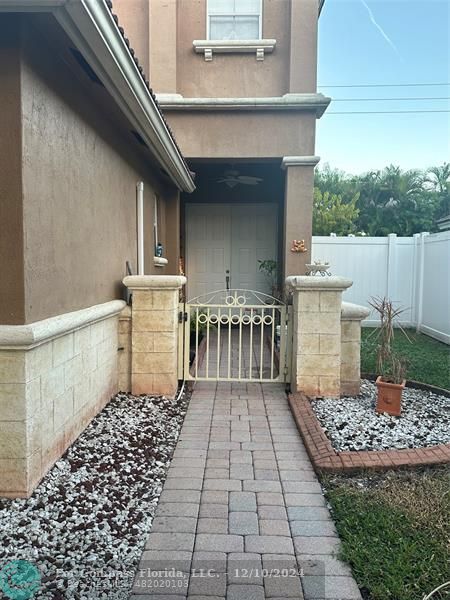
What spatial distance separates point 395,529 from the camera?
2.68m

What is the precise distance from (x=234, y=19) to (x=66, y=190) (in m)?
6.55

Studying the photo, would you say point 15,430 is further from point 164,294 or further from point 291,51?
point 291,51

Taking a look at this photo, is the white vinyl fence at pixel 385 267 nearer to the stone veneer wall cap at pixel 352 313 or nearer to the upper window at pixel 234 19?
the upper window at pixel 234 19

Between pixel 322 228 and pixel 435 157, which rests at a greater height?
pixel 435 157

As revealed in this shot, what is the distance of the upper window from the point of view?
8.39 metres

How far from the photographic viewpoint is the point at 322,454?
3.66 metres

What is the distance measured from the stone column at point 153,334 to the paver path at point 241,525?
3.30ft

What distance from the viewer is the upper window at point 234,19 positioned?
8391mm

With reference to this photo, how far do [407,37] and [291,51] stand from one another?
8754mm

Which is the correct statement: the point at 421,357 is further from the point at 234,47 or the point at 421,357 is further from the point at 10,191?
the point at 10,191

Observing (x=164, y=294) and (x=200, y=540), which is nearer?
(x=200, y=540)

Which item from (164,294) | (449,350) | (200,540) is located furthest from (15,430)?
(449,350)

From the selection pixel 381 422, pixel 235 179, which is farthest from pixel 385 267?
pixel 381 422

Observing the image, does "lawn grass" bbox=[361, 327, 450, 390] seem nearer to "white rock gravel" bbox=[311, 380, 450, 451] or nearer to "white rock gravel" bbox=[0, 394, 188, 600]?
"white rock gravel" bbox=[311, 380, 450, 451]
